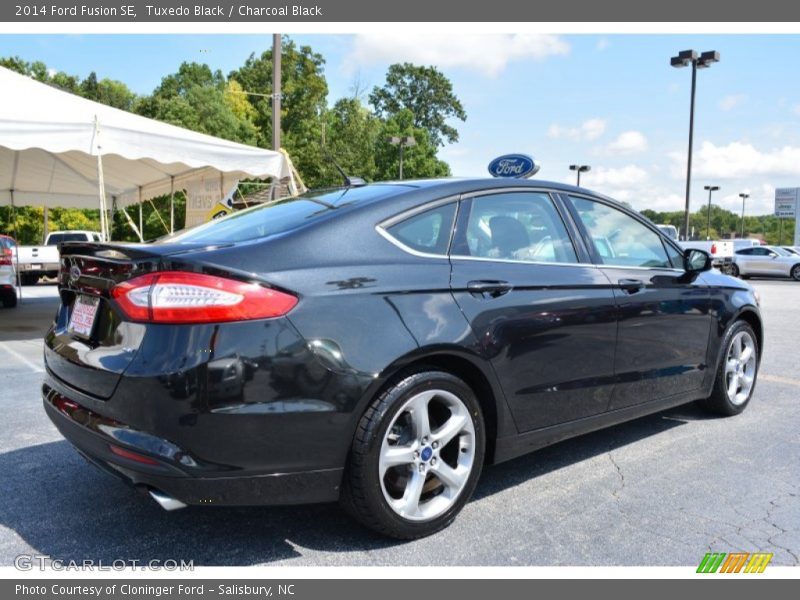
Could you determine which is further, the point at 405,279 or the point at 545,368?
the point at 545,368

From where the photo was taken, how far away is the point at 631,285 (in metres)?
3.77

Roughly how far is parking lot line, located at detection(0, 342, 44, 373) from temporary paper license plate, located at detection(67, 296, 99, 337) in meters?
4.05

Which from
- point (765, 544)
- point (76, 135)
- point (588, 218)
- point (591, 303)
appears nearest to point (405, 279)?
point (591, 303)

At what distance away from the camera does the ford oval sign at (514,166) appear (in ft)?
24.3

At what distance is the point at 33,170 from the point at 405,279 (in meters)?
13.2

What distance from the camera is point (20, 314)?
37.9 feet

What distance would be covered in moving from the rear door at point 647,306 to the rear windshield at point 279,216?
1268 millimetres

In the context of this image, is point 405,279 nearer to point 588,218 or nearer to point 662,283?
point 588,218

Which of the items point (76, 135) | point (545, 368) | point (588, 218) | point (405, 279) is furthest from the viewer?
point (76, 135)

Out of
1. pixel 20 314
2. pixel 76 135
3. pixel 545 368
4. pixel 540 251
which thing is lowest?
pixel 20 314

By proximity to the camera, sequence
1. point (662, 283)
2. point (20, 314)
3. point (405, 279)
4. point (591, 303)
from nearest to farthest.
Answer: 1. point (405, 279)
2. point (591, 303)
3. point (662, 283)
4. point (20, 314)

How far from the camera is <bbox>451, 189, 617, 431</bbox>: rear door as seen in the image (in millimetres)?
3010

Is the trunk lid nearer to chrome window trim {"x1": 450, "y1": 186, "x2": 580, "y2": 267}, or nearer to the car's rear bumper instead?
the car's rear bumper

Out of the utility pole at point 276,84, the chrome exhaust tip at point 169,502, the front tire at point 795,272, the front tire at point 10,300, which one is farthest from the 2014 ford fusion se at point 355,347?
the front tire at point 795,272
